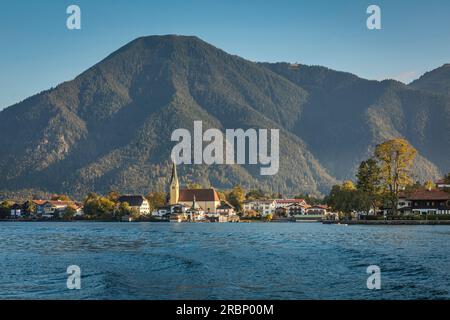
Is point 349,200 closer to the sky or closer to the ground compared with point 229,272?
closer to the sky

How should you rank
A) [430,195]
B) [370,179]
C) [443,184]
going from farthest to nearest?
[443,184] < [430,195] < [370,179]

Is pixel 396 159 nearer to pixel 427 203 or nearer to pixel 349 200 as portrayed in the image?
pixel 349 200

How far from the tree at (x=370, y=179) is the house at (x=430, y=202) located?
18224 mm

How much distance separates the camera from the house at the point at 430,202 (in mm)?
153500

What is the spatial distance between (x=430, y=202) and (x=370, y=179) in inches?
887

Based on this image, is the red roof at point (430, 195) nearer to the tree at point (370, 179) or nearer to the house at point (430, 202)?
the house at point (430, 202)

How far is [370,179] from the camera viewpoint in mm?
141750

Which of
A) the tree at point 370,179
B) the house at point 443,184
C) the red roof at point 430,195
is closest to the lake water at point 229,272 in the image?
the tree at point 370,179

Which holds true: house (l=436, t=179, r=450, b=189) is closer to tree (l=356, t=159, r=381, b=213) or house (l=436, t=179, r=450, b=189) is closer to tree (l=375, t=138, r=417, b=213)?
tree (l=375, t=138, r=417, b=213)

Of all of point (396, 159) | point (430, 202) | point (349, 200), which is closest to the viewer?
point (396, 159)

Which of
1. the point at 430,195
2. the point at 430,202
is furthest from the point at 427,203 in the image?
the point at 430,195

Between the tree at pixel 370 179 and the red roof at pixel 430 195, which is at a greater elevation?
the tree at pixel 370 179

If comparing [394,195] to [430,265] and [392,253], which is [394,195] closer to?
[392,253]
